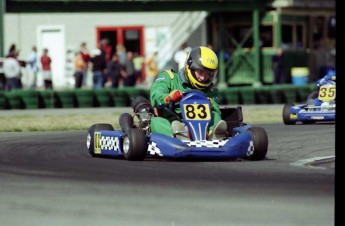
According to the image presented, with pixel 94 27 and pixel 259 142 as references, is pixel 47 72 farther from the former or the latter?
pixel 259 142

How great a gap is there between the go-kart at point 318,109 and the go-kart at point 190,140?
6.12 m

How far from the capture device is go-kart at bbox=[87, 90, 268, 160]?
11.0 meters

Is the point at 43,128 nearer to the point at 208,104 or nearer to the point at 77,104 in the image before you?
the point at 208,104

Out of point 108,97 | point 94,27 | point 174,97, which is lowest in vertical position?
point 108,97

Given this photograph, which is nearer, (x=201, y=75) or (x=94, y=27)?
(x=201, y=75)

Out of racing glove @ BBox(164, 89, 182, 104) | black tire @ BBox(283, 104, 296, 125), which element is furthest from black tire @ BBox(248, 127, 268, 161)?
black tire @ BBox(283, 104, 296, 125)

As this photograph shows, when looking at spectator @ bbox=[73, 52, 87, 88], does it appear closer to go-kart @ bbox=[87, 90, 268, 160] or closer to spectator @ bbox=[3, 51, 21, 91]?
spectator @ bbox=[3, 51, 21, 91]

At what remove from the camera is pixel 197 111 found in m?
11.5

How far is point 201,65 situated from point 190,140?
0.89 metres

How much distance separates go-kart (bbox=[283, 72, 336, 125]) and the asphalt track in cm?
531

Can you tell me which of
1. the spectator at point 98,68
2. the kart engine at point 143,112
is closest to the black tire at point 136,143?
the kart engine at point 143,112

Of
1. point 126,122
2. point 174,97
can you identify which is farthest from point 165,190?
point 126,122

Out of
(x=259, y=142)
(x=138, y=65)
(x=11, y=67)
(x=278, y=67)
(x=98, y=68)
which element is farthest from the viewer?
(x=138, y=65)

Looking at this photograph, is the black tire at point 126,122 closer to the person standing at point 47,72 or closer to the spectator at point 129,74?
the person standing at point 47,72
